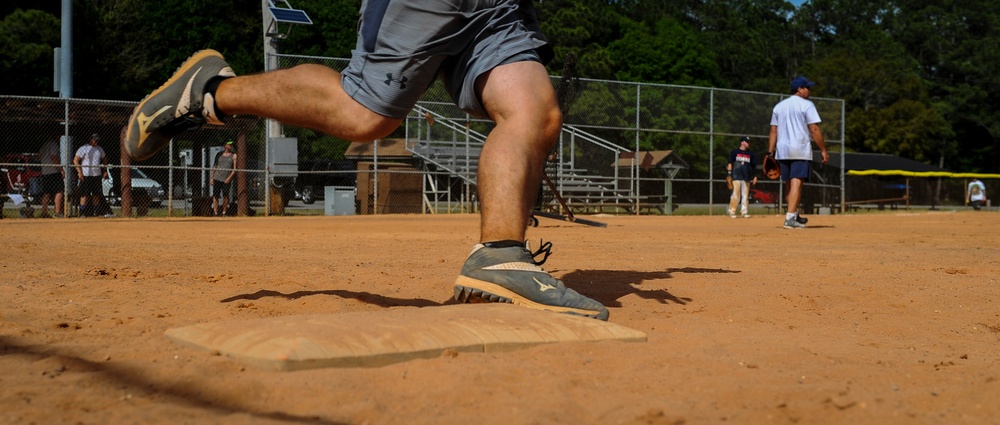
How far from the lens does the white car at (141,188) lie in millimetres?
16375

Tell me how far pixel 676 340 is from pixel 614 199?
61.1ft

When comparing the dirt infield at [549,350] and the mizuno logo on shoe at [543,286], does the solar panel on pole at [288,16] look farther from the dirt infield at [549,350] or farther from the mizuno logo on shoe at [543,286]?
the mizuno logo on shoe at [543,286]

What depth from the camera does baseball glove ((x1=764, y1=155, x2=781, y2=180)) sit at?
1290 centimetres

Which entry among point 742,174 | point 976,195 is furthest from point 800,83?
point 976,195

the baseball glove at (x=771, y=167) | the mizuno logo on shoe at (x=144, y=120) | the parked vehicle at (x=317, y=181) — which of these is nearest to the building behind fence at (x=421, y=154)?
the parked vehicle at (x=317, y=181)

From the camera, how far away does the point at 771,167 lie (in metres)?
13.1

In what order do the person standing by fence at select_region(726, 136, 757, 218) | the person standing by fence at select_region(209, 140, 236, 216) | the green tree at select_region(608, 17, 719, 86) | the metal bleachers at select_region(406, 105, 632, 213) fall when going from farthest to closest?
1. the green tree at select_region(608, 17, 719, 86)
2. the metal bleachers at select_region(406, 105, 632, 213)
3. the person standing by fence at select_region(726, 136, 757, 218)
4. the person standing by fence at select_region(209, 140, 236, 216)

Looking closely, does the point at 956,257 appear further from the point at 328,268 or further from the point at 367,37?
the point at 367,37

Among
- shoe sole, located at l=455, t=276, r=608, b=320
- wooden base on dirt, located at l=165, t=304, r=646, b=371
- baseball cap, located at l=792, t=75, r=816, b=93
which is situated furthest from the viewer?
baseball cap, located at l=792, t=75, r=816, b=93

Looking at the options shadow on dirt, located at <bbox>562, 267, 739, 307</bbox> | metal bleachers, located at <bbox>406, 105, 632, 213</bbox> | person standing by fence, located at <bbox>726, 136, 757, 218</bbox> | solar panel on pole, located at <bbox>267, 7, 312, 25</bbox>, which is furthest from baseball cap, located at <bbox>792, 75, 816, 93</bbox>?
solar panel on pole, located at <bbox>267, 7, 312, 25</bbox>

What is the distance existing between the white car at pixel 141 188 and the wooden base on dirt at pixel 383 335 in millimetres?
14362

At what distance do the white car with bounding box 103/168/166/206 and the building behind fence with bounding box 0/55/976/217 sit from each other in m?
0.04

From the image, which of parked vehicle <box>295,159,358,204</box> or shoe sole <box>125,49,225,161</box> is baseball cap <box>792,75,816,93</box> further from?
shoe sole <box>125,49,225,161</box>

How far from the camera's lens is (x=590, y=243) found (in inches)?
320
